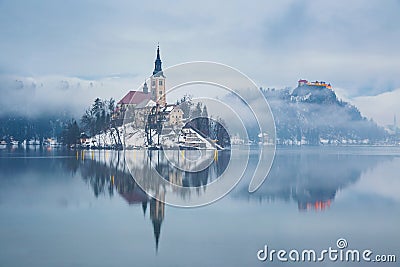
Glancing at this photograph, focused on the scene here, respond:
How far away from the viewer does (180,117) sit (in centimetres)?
3112

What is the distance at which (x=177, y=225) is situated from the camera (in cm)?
695

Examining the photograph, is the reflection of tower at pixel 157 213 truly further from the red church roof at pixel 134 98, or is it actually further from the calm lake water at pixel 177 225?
the red church roof at pixel 134 98

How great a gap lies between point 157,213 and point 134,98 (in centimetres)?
3177

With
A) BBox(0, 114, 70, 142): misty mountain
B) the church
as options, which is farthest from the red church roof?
BBox(0, 114, 70, 142): misty mountain

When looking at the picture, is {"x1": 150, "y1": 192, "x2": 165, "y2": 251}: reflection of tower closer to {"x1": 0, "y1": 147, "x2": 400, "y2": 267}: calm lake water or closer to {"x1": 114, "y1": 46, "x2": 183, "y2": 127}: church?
{"x1": 0, "y1": 147, "x2": 400, "y2": 267}: calm lake water

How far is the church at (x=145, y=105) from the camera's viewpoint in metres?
30.7

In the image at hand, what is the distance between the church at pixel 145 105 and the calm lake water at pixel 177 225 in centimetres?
1910

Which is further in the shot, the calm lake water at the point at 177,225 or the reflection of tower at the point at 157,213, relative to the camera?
the reflection of tower at the point at 157,213

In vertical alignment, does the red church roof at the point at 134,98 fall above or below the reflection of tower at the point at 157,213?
above

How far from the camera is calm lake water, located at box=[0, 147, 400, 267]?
17.5 ft

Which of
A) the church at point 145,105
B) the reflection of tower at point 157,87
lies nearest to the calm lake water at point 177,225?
the church at point 145,105

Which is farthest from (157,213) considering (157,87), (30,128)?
(30,128)

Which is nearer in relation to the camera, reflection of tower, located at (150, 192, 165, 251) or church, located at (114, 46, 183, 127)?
reflection of tower, located at (150, 192, 165, 251)

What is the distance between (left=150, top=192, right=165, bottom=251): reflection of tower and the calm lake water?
0.05 ft
